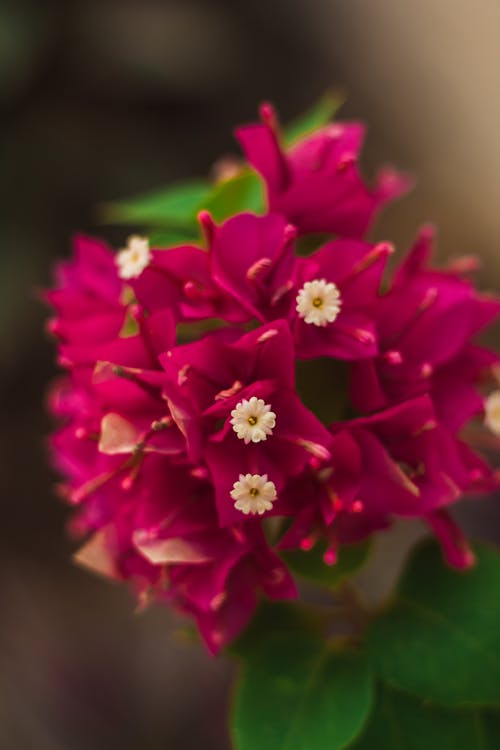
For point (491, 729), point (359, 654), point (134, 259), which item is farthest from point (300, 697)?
point (134, 259)

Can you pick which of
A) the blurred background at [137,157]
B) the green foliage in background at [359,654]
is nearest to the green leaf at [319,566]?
the green foliage in background at [359,654]

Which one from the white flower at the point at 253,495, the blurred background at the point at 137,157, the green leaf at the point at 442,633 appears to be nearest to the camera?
the white flower at the point at 253,495

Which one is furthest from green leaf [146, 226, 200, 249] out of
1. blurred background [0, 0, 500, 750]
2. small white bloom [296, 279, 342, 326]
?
blurred background [0, 0, 500, 750]

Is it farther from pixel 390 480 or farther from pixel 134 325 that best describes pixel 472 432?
pixel 134 325

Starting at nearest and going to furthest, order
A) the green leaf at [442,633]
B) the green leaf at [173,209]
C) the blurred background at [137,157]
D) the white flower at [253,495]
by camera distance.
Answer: the white flower at [253,495] → the green leaf at [442,633] → the green leaf at [173,209] → the blurred background at [137,157]

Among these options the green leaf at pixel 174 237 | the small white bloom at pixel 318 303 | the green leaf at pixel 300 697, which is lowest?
the green leaf at pixel 300 697

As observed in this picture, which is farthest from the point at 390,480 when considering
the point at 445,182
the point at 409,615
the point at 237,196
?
the point at 445,182

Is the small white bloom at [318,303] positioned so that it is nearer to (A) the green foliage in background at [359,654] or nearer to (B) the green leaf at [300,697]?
(A) the green foliage in background at [359,654]
